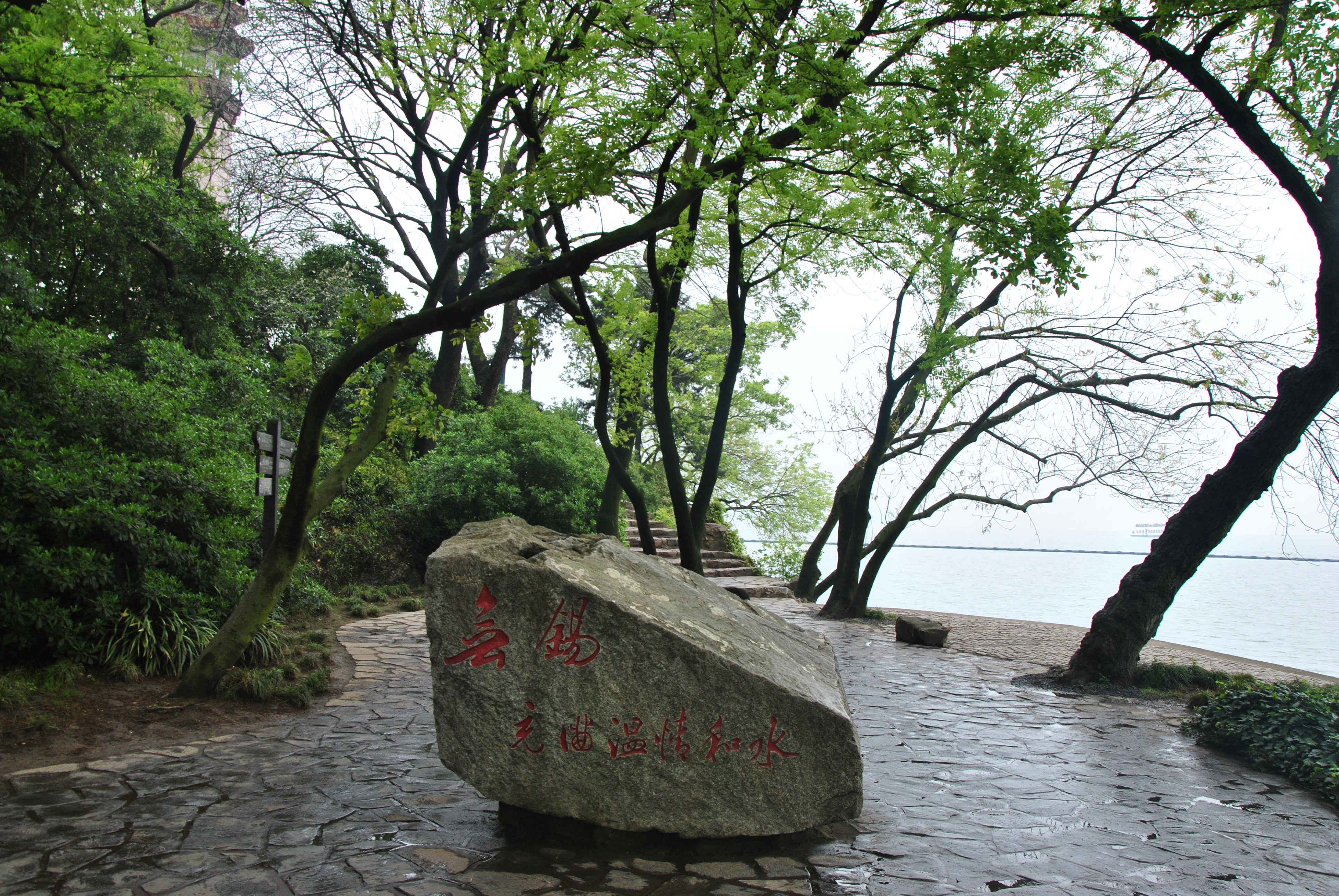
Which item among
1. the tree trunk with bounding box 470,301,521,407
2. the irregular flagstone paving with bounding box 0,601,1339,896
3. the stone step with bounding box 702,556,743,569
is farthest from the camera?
the tree trunk with bounding box 470,301,521,407

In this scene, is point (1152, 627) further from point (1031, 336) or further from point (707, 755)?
point (707, 755)

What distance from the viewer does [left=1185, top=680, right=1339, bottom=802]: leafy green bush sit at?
518cm

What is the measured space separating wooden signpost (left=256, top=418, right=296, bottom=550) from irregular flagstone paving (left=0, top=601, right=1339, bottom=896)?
6.80 feet

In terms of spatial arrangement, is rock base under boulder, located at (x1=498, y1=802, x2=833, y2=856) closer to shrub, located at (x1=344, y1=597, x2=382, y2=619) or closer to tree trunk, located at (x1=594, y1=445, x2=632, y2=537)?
Result: shrub, located at (x1=344, y1=597, x2=382, y2=619)

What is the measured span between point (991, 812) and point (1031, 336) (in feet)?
30.3

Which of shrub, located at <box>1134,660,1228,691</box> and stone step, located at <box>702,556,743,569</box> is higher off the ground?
stone step, located at <box>702,556,743,569</box>

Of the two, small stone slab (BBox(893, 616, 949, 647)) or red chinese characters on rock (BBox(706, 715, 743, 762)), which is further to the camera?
small stone slab (BBox(893, 616, 949, 647))

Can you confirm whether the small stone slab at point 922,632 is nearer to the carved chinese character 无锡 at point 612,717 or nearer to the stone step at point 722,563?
the stone step at point 722,563

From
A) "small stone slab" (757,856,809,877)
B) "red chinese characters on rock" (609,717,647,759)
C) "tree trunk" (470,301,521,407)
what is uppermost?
"tree trunk" (470,301,521,407)

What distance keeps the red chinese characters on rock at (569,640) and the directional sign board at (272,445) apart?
4.15 metres

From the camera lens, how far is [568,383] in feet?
80.8

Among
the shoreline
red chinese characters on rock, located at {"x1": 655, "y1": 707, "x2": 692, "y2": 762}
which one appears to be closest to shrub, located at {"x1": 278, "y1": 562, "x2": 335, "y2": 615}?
red chinese characters on rock, located at {"x1": 655, "y1": 707, "x2": 692, "y2": 762}

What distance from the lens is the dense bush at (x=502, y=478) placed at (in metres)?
13.6

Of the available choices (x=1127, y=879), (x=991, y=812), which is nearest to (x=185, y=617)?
(x=991, y=812)
